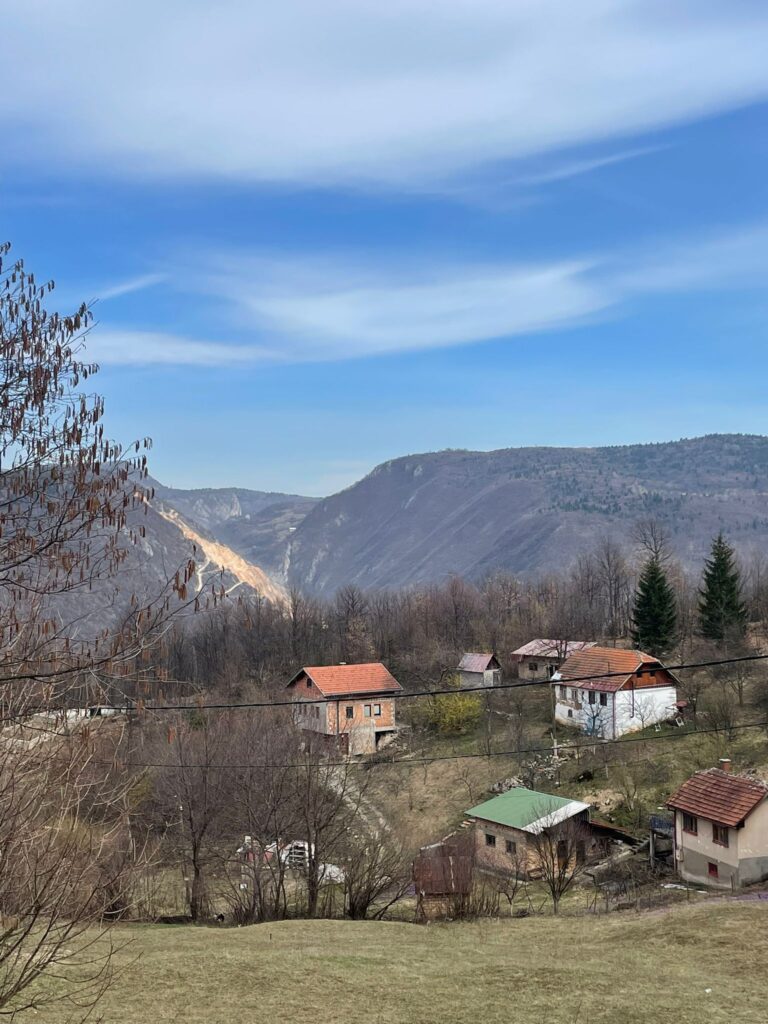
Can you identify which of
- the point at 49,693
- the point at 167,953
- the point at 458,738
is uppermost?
the point at 49,693

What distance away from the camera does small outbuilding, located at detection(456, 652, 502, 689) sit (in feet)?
226

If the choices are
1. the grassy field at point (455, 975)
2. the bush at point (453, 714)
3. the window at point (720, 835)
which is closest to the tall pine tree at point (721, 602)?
the bush at point (453, 714)

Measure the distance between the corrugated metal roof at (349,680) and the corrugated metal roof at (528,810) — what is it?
23746 mm

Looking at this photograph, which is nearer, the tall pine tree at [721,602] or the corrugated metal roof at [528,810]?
the corrugated metal roof at [528,810]

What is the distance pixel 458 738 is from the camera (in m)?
56.1

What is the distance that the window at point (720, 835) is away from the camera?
29217mm

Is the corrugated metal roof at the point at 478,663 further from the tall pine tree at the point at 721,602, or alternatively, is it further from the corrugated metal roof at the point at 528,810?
the corrugated metal roof at the point at 528,810

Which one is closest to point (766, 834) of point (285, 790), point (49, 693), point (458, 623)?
point (285, 790)

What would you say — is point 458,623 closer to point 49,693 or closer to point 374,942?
point 374,942

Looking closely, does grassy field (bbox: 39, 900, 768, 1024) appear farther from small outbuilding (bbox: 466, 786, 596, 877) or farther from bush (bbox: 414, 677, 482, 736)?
bush (bbox: 414, 677, 482, 736)

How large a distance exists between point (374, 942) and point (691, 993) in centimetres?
724

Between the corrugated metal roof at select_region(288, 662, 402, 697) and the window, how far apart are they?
32319mm

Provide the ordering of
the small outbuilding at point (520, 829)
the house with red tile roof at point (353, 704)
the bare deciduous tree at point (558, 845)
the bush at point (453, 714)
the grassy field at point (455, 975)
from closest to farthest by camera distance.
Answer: the grassy field at point (455, 975) < the bare deciduous tree at point (558, 845) < the small outbuilding at point (520, 829) < the bush at point (453, 714) < the house with red tile roof at point (353, 704)

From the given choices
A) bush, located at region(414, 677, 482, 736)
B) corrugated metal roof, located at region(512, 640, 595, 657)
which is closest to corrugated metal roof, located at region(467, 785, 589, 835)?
bush, located at region(414, 677, 482, 736)
